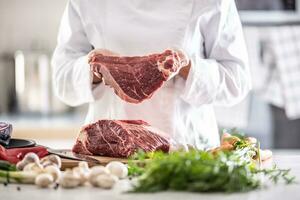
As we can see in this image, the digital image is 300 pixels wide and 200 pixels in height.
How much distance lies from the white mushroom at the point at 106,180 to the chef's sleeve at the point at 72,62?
2.24 ft

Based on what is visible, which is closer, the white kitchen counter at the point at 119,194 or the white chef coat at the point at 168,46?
the white kitchen counter at the point at 119,194

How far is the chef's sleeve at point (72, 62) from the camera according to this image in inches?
91.3

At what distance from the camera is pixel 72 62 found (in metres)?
2.38

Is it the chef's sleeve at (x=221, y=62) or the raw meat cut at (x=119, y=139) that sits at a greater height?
the chef's sleeve at (x=221, y=62)

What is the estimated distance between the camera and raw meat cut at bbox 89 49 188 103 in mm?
2109

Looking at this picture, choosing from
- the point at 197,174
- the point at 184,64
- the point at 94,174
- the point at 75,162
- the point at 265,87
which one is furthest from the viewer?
the point at 265,87

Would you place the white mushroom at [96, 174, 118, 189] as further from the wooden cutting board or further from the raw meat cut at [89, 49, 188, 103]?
the raw meat cut at [89, 49, 188, 103]

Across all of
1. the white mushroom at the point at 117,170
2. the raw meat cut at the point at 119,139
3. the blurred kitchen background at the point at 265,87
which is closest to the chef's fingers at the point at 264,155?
the raw meat cut at the point at 119,139

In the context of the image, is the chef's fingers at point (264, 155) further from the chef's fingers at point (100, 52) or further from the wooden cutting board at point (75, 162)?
the chef's fingers at point (100, 52)

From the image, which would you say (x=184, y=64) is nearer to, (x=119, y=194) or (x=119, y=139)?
(x=119, y=139)

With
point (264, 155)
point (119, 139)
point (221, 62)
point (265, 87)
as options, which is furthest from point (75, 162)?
point (265, 87)

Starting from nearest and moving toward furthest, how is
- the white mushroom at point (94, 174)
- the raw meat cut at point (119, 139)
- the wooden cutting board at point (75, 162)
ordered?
the white mushroom at point (94, 174) < the wooden cutting board at point (75, 162) < the raw meat cut at point (119, 139)

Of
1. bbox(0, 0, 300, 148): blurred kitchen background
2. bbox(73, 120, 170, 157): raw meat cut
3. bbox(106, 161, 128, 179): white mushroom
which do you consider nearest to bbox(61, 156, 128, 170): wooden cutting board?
bbox(73, 120, 170, 157): raw meat cut

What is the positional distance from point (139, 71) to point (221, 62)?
343 millimetres
